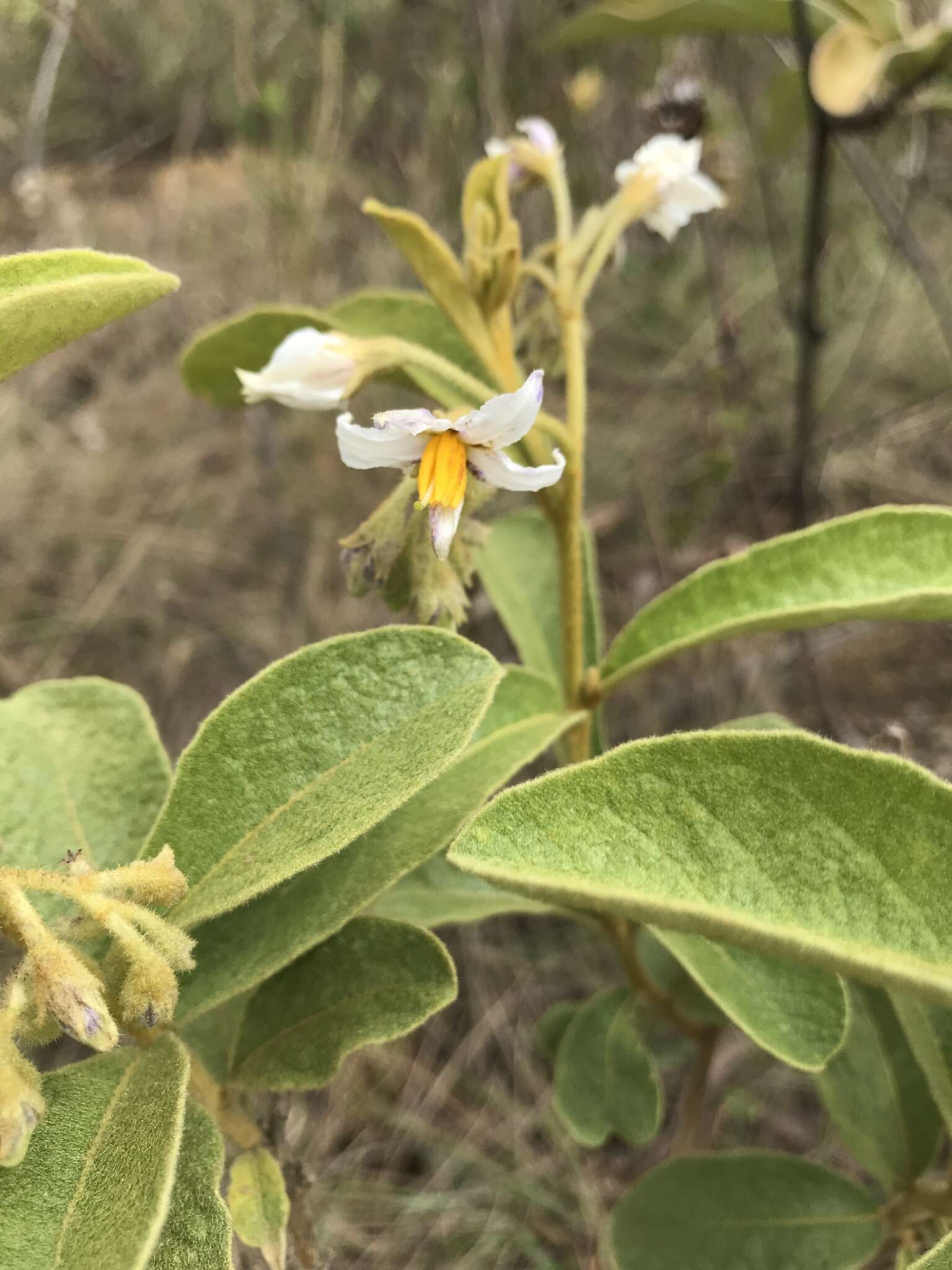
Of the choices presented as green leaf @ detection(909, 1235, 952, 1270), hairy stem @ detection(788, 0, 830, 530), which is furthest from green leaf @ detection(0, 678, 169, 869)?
hairy stem @ detection(788, 0, 830, 530)

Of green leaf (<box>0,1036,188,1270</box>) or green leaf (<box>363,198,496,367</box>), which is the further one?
green leaf (<box>363,198,496,367</box>)

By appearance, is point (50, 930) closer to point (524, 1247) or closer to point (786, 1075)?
→ point (524, 1247)

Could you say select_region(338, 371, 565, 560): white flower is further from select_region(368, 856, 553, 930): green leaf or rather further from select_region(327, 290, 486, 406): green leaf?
select_region(368, 856, 553, 930): green leaf

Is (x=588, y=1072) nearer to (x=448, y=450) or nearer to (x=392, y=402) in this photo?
(x=448, y=450)

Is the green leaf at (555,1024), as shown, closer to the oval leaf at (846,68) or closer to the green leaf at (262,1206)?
the green leaf at (262,1206)

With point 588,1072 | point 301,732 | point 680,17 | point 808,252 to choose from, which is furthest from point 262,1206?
point 680,17
